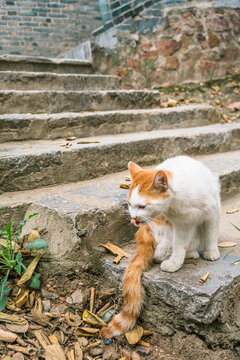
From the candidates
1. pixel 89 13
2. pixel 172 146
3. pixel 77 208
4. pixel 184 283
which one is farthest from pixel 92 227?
pixel 89 13

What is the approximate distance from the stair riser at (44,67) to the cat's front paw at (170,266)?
11.4 ft

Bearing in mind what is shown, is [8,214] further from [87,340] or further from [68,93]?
[68,93]

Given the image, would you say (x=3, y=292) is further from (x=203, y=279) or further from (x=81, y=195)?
(x=203, y=279)

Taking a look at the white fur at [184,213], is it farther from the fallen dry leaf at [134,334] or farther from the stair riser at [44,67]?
the stair riser at [44,67]

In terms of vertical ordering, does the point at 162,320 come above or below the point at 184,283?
below

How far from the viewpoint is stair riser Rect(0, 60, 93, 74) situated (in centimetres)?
411

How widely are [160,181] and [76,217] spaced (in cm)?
53

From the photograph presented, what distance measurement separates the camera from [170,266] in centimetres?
156

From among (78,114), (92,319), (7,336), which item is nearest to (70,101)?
(78,114)

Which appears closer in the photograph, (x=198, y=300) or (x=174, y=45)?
(x=198, y=300)

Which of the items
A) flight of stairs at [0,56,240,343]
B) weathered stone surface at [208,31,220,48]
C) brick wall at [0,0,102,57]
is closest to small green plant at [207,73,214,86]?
weathered stone surface at [208,31,220,48]

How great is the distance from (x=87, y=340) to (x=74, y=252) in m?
0.42

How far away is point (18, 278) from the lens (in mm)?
1694

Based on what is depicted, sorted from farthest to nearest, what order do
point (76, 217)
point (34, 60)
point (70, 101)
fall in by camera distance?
point (34, 60)
point (70, 101)
point (76, 217)
